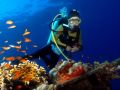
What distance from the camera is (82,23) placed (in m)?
53.8

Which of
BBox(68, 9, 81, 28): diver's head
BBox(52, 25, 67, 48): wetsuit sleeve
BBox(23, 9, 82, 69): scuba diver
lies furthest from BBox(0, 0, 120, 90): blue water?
BBox(68, 9, 81, 28): diver's head

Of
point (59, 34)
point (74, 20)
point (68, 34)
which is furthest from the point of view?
point (59, 34)

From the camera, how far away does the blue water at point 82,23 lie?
35.6 meters

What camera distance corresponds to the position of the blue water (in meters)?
35.6

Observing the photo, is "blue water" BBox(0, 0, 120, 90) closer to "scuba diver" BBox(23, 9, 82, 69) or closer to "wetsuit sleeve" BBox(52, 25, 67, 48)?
"scuba diver" BBox(23, 9, 82, 69)

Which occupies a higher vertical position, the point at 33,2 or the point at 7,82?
the point at 33,2

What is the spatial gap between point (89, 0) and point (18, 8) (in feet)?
45.7

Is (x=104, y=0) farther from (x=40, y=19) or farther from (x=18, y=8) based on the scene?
(x=18, y=8)

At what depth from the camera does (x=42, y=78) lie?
689cm

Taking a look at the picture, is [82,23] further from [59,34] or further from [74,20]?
[74,20]

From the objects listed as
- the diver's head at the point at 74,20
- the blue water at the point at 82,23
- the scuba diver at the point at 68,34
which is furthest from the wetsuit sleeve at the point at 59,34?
the blue water at the point at 82,23

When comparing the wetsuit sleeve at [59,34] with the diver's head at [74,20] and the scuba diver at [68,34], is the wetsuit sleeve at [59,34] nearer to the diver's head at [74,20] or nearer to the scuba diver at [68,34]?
the scuba diver at [68,34]

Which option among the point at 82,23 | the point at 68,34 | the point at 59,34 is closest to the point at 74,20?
the point at 68,34

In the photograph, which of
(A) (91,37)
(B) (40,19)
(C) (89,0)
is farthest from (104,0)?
(A) (91,37)
